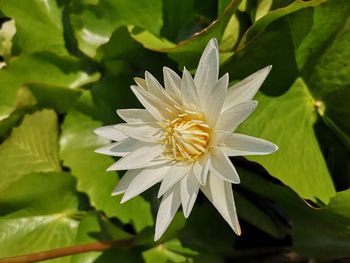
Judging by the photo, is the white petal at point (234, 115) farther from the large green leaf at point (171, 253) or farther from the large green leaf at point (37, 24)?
the large green leaf at point (37, 24)

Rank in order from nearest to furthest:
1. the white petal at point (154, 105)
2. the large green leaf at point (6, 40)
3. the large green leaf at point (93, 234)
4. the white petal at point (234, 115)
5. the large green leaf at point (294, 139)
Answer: the white petal at point (234, 115), the white petal at point (154, 105), the large green leaf at point (294, 139), the large green leaf at point (93, 234), the large green leaf at point (6, 40)

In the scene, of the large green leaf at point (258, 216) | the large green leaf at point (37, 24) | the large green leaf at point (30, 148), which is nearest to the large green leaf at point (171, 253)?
the large green leaf at point (258, 216)

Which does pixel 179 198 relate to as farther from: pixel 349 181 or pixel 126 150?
pixel 349 181

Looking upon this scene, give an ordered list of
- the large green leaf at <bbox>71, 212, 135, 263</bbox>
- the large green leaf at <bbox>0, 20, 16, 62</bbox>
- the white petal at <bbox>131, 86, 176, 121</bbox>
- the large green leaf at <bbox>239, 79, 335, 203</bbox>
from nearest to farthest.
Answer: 1. the white petal at <bbox>131, 86, 176, 121</bbox>
2. the large green leaf at <bbox>239, 79, 335, 203</bbox>
3. the large green leaf at <bbox>71, 212, 135, 263</bbox>
4. the large green leaf at <bbox>0, 20, 16, 62</bbox>

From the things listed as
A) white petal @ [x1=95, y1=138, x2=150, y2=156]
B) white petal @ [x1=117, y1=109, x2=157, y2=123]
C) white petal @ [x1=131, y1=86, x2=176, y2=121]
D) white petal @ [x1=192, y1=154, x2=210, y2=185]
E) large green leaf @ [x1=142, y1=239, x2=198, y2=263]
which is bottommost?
large green leaf @ [x1=142, y1=239, x2=198, y2=263]

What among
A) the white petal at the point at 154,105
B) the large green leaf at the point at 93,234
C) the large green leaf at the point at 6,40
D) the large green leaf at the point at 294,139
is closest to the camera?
the white petal at the point at 154,105

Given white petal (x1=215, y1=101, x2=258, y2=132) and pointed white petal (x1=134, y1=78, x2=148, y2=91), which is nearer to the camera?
white petal (x1=215, y1=101, x2=258, y2=132)

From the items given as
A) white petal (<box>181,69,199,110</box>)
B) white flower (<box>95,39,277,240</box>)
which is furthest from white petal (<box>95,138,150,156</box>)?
white petal (<box>181,69,199,110</box>)

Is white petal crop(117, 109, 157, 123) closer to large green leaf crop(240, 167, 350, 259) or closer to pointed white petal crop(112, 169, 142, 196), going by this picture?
pointed white petal crop(112, 169, 142, 196)
